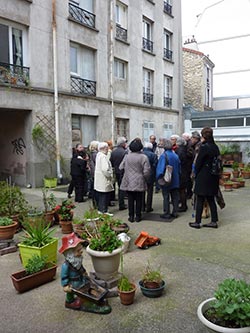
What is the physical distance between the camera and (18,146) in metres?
12.1

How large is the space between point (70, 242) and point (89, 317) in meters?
0.81

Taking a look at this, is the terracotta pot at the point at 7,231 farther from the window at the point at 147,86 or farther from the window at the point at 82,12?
the window at the point at 147,86

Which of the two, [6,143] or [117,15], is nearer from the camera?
[6,143]

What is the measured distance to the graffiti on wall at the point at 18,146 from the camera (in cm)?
1202

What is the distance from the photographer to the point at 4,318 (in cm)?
334

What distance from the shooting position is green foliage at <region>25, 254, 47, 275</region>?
158 inches

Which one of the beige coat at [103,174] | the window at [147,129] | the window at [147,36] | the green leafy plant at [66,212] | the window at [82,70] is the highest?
the window at [147,36]

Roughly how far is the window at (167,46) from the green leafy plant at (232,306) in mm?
19609

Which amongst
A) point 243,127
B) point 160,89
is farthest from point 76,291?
point 243,127

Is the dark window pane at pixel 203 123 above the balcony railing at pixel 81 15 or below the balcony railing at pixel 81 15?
below

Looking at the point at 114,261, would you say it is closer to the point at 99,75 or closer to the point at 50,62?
the point at 50,62

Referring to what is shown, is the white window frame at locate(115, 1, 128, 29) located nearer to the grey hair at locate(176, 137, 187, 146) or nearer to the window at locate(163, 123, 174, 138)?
the window at locate(163, 123, 174, 138)

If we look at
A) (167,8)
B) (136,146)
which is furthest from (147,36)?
(136,146)

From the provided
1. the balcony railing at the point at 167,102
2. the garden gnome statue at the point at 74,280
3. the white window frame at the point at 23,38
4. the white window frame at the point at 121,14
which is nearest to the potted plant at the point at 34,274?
the garden gnome statue at the point at 74,280
